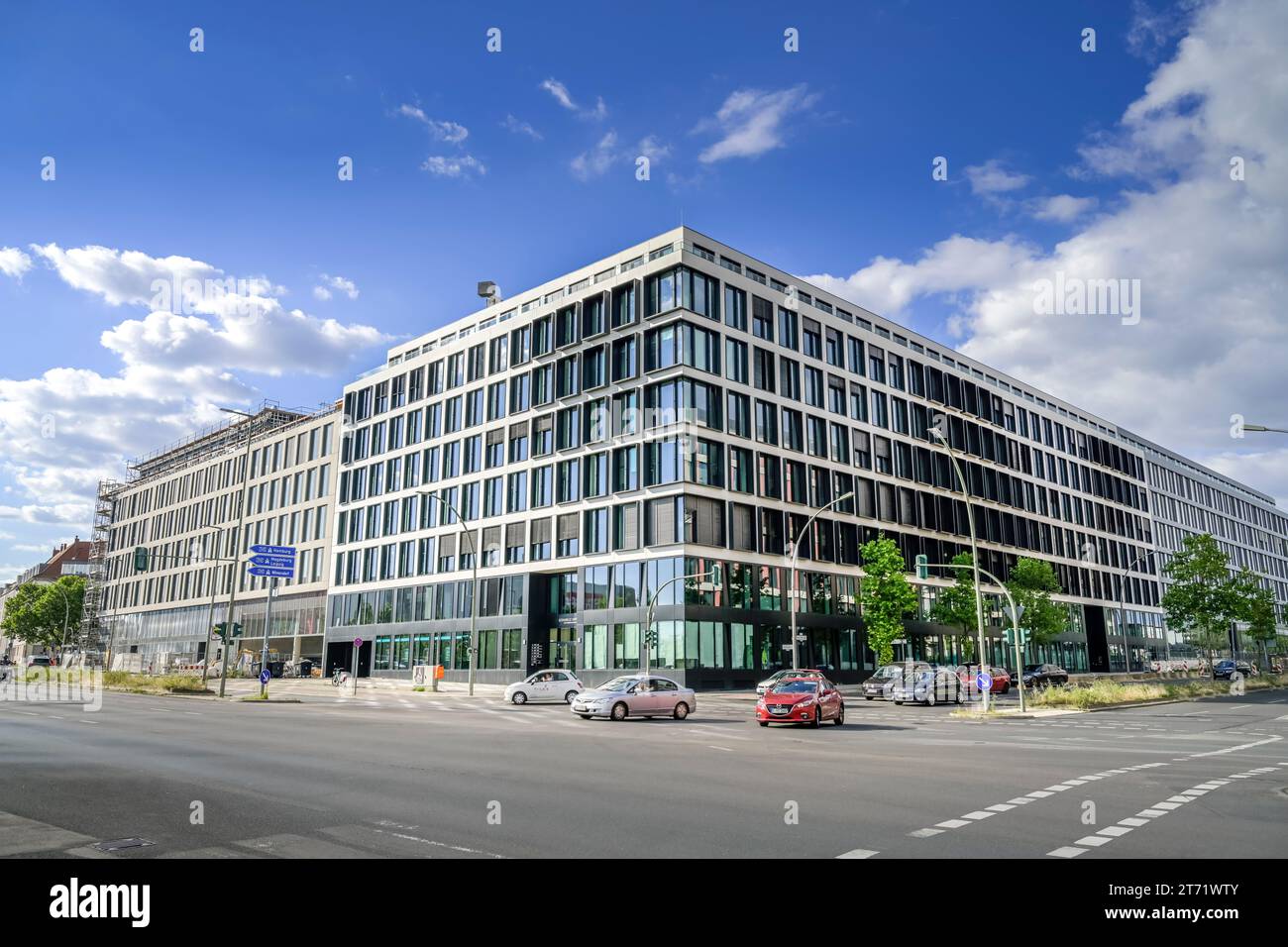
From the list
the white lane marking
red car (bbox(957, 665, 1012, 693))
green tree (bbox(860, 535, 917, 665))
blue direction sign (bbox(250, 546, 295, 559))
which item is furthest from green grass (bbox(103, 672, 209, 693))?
the white lane marking

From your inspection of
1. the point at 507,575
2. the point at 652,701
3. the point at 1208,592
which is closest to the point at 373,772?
the point at 652,701

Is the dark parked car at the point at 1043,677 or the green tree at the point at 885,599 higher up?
the green tree at the point at 885,599

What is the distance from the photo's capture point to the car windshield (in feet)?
82.4

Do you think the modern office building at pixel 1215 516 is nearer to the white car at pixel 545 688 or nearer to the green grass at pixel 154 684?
the white car at pixel 545 688

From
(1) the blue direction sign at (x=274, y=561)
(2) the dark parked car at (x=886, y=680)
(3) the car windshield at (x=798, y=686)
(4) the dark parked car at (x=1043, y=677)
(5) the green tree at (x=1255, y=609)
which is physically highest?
(1) the blue direction sign at (x=274, y=561)

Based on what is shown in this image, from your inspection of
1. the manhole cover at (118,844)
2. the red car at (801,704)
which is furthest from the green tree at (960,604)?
the manhole cover at (118,844)

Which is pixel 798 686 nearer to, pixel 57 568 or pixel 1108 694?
pixel 1108 694

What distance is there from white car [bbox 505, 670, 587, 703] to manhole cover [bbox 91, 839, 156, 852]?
3144cm

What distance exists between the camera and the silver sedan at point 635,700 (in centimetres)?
2767

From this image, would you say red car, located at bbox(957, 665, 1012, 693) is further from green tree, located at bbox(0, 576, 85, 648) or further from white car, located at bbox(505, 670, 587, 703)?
green tree, located at bbox(0, 576, 85, 648)

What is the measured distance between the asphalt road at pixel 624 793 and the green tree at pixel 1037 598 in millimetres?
45162

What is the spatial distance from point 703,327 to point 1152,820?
151ft

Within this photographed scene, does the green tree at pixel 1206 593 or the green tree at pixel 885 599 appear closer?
the green tree at pixel 1206 593
